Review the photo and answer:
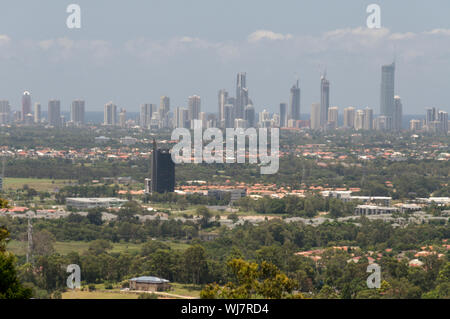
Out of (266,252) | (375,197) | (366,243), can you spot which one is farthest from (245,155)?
(266,252)

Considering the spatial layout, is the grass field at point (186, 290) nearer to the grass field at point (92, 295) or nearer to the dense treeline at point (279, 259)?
the dense treeline at point (279, 259)

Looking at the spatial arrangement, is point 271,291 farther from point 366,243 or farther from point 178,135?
point 178,135

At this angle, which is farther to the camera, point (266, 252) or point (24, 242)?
point (24, 242)

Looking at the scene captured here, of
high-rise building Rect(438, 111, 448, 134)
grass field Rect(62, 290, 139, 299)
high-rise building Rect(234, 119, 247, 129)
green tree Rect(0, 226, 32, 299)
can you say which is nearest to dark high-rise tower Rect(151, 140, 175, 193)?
grass field Rect(62, 290, 139, 299)

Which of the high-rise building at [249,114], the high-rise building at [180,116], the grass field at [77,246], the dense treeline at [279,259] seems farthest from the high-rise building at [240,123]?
the grass field at [77,246]

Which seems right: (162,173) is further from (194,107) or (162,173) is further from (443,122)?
(443,122)

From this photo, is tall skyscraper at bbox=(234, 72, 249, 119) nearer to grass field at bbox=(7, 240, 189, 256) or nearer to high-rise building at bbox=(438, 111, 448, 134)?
high-rise building at bbox=(438, 111, 448, 134)
